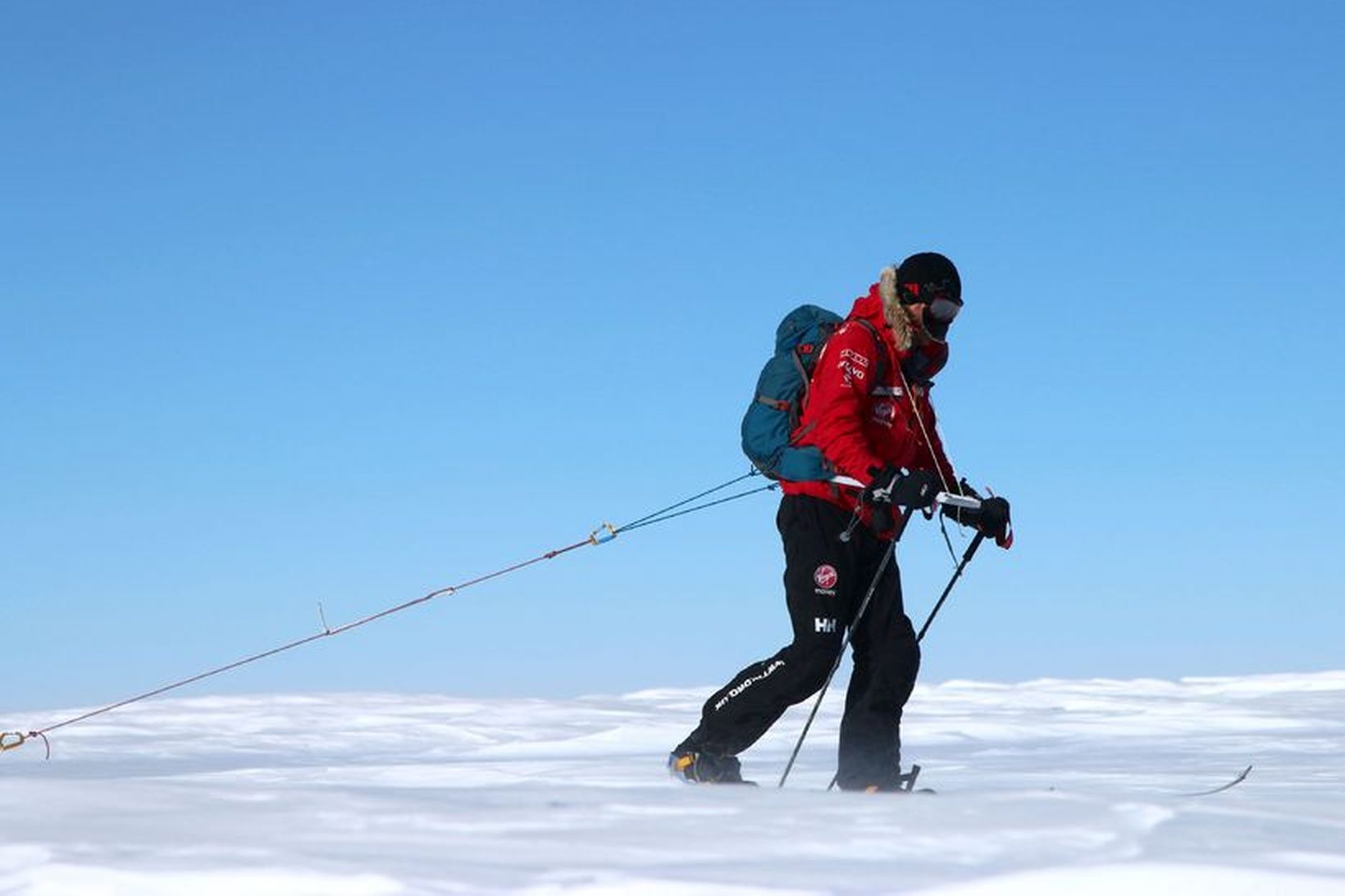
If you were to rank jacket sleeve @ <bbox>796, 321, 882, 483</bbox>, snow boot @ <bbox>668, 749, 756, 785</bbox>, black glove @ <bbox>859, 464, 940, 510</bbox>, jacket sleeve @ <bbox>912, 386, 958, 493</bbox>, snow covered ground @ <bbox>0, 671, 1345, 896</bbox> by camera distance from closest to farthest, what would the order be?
snow covered ground @ <bbox>0, 671, 1345, 896</bbox>
black glove @ <bbox>859, 464, 940, 510</bbox>
jacket sleeve @ <bbox>796, 321, 882, 483</bbox>
snow boot @ <bbox>668, 749, 756, 785</bbox>
jacket sleeve @ <bbox>912, 386, 958, 493</bbox>

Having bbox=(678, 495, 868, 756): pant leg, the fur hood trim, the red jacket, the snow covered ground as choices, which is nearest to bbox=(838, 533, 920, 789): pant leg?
bbox=(678, 495, 868, 756): pant leg

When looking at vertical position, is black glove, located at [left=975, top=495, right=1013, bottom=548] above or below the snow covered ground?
above

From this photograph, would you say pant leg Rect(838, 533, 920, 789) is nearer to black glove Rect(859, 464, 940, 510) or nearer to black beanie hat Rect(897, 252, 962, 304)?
black glove Rect(859, 464, 940, 510)

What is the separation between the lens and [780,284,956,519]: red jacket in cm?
580

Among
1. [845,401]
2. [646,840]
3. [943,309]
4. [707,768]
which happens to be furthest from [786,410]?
[646,840]

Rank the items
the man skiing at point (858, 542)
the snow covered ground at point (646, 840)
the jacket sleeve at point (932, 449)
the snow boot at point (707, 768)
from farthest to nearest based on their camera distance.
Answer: the jacket sleeve at point (932, 449)
the snow boot at point (707, 768)
the man skiing at point (858, 542)
the snow covered ground at point (646, 840)

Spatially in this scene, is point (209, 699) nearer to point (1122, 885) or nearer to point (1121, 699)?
point (1121, 699)

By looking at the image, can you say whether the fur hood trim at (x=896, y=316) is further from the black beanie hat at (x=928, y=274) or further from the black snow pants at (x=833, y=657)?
the black snow pants at (x=833, y=657)

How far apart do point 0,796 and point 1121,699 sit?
12.5 metres

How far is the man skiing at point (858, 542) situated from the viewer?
591 cm

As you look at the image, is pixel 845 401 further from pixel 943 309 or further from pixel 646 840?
pixel 646 840

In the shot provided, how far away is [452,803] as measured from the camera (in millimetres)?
4051

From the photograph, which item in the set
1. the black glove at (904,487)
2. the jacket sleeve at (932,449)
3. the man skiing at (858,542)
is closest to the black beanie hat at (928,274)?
the man skiing at (858,542)

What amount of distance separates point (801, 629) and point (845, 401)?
0.93 meters
